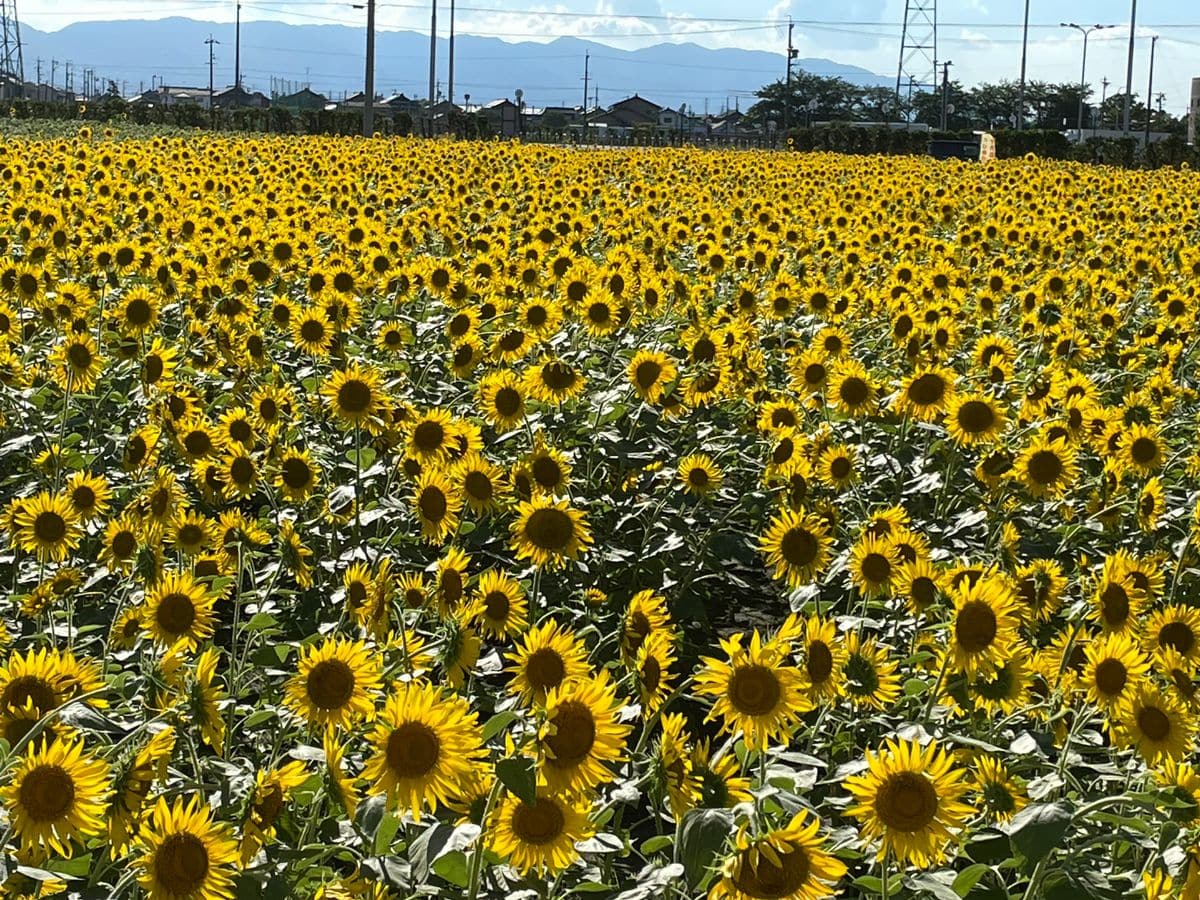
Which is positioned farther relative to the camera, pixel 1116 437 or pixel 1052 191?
pixel 1052 191

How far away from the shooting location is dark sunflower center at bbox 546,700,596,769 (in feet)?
6.37

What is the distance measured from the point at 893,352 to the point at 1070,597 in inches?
95.1

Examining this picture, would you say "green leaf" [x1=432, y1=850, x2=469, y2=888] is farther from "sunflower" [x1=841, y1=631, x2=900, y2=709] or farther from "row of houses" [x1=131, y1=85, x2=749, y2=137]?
"row of houses" [x1=131, y1=85, x2=749, y2=137]

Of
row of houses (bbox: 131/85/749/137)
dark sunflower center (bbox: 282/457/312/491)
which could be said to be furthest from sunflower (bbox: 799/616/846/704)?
row of houses (bbox: 131/85/749/137)

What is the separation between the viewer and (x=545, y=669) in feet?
7.62

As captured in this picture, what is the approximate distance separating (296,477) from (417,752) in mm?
1952

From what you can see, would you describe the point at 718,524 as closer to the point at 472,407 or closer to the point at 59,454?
the point at 472,407

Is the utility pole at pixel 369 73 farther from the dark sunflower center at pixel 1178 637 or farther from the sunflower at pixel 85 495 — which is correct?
the dark sunflower center at pixel 1178 637

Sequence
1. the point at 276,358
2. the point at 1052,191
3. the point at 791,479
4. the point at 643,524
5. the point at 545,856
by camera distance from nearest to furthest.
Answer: the point at 545,856, the point at 791,479, the point at 643,524, the point at 276,358, the point at 1052,191

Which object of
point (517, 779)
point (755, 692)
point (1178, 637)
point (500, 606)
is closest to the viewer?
point (517, 779)

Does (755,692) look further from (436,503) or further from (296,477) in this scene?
(296,477)

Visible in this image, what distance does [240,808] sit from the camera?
2217 mm

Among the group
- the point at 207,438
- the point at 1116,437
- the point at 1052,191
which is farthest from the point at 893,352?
the point at 1052,191

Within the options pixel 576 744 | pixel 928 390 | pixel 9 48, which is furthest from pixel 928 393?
pixel 9 48
